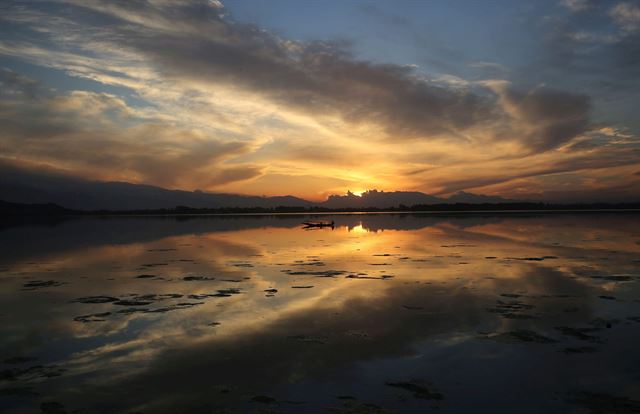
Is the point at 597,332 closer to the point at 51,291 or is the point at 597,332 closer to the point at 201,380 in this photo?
the point at 201,380

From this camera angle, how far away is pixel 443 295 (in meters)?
14.2

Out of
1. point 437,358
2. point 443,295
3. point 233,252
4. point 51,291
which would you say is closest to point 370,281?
point 443,295

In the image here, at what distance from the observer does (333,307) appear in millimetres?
12828

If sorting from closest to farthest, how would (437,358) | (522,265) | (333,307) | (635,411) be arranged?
(635,411) < (437,358) < (333,307) < (522,265)

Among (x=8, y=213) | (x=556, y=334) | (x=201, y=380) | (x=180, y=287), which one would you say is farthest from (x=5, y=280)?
(x=8, y=213)

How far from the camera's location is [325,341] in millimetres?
9703

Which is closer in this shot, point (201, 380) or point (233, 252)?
point (201, 380)

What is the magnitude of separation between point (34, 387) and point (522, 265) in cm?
1937

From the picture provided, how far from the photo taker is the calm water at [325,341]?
6.88m

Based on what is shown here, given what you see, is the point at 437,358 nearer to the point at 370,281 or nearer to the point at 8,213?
the point at 370,281

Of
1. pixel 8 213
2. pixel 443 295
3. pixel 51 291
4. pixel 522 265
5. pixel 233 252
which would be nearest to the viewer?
pixel 443 295

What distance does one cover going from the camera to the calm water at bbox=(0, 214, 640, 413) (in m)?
6.88

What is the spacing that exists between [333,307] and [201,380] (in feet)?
18.8

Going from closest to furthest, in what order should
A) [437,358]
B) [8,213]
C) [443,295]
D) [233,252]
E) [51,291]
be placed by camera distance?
[437,358] → [443,295] → [51,291] → [233,252] → [8,213]
